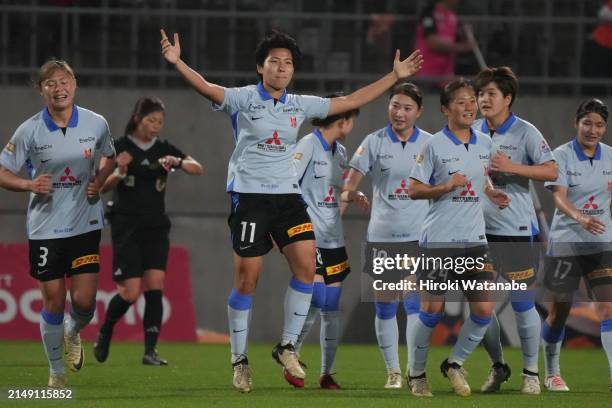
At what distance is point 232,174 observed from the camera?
847 cm

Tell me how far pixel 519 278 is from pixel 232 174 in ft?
7.33

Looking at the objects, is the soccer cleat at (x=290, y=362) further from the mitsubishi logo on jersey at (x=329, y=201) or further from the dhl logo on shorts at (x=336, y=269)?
the mitsubishi logo on jersey at (x=329, y=201)

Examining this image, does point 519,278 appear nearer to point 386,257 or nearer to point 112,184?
point 386,257

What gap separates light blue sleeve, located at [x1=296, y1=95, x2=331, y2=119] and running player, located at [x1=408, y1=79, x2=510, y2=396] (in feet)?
2.42

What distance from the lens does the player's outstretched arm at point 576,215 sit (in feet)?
30.7

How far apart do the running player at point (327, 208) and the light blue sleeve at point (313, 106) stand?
709mm

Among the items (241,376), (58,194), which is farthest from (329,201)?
(58,194)

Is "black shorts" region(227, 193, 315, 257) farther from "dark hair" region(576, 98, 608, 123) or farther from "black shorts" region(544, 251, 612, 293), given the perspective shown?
"dark hair" region(576, 98, 608, 123)

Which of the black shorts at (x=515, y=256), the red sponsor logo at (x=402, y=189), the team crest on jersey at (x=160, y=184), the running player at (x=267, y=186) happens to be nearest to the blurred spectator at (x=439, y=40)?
the team crest on jersey at (x=160, y=184)

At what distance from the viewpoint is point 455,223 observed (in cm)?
854

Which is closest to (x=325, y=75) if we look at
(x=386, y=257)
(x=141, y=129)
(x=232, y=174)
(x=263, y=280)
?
(x=263, y=280)

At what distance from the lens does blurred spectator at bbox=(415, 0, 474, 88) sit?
52.6 feet

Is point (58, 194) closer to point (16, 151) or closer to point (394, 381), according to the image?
point (16, 151)

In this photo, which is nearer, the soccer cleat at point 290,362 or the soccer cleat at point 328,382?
the soccer cleat at point 290,362
